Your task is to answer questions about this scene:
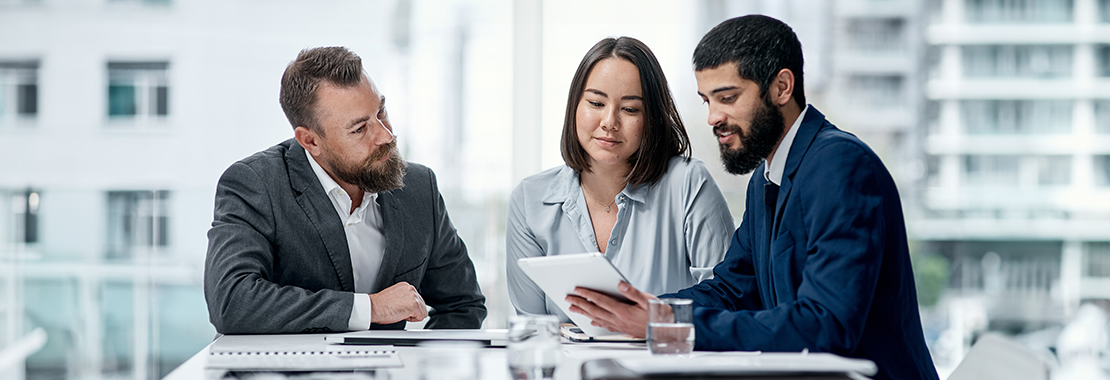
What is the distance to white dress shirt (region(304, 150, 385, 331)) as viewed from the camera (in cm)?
196

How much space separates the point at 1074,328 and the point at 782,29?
10.5 feet

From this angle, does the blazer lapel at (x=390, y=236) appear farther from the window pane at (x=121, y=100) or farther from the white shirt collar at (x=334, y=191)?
the window pane at (x=121, y=100)

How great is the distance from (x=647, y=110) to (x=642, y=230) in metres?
0.31

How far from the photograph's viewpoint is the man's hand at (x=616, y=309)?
1.46 metres

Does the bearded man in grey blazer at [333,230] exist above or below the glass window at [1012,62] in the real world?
below

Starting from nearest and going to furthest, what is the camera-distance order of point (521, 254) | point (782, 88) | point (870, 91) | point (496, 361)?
point (496, 361)
point (782, 88)
point (521, 254)
point (870, 91)

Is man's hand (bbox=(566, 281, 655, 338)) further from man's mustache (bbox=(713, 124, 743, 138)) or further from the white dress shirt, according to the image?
the white dress shirt

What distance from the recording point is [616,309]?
147 cm

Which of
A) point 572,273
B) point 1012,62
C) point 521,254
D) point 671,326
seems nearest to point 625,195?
point 521,254

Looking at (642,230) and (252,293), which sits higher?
(642,230)

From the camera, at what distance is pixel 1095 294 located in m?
3.91

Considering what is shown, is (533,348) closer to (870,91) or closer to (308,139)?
(308,139)

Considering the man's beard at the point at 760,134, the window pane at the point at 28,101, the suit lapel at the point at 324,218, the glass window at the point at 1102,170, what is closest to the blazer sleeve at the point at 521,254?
the suit lapel at the point at 324,218

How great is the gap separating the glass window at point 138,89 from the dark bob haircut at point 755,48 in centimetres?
278
